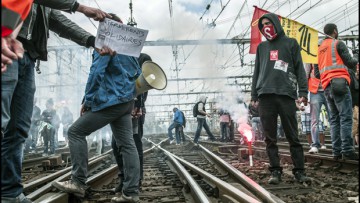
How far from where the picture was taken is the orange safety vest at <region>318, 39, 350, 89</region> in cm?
511

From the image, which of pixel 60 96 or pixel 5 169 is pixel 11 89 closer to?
pixel 5 169

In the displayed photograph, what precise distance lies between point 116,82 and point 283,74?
2.27 metres

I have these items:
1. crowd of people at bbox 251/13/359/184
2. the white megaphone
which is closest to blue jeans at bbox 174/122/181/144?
crowd of people at bbox 251/13/359/184

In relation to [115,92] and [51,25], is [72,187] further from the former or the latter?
[51,25]

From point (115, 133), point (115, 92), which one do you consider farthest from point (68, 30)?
point (115, 133)

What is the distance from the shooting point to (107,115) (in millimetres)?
3170

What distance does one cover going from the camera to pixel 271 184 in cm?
409

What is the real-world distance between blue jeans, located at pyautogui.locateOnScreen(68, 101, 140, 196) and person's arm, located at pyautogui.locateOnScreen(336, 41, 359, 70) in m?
3.38

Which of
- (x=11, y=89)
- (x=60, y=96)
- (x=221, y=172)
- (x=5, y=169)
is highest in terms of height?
(x=60, y=96)

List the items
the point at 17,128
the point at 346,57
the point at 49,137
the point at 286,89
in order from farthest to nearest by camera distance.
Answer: the point at 49,137 → the point at 346,57 → the point at 286,89 → the point at 17,128

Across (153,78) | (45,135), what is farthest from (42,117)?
(153,78)

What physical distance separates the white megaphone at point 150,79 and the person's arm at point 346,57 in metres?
2.92

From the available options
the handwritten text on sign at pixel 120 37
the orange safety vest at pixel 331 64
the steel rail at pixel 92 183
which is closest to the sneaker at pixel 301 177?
the orange safety vest at pixel 331 64

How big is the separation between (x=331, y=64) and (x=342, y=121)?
90 centimetres
